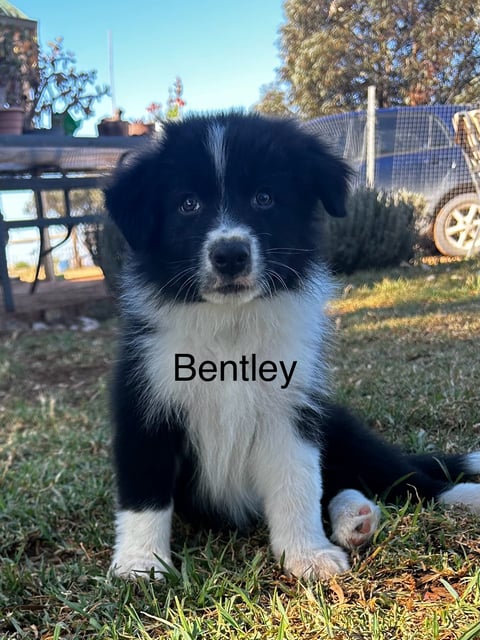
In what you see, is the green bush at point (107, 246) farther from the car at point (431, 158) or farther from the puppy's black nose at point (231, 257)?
the puppy's black nose at point (231, 257)

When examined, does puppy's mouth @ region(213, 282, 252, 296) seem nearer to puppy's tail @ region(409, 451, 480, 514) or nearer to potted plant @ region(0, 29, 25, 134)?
puppy's tail @ region(409, 451, 480, 514)

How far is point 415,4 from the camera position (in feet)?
43.4

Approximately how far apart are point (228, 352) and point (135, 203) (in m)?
0.58

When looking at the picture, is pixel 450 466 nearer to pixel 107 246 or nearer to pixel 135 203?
pixel 135 203

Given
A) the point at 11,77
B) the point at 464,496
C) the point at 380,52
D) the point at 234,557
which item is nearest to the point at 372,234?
the point at 11,77

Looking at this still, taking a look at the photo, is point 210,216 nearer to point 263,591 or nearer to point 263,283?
Answer: point 263,283

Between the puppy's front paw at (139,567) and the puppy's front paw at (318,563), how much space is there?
37 cm

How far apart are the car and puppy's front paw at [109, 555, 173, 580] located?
9.03 metres

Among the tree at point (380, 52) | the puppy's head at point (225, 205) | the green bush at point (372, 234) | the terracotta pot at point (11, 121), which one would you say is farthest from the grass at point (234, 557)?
the tree at point (380, 52)

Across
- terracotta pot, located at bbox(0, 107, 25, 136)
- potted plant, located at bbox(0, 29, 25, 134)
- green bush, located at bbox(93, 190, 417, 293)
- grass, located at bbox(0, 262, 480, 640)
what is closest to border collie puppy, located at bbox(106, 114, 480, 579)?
grass, located at bbox(0, 262, 480, 640)

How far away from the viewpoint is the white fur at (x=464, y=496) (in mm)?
2049

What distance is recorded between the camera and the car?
10219 mm

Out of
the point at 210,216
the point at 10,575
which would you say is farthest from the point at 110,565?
the point at 210,216

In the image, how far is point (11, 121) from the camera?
22.2ft
